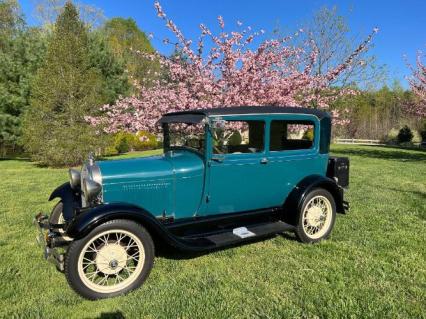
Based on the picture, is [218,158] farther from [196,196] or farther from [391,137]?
[391,137]

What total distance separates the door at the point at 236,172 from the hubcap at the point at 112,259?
3.43 ft

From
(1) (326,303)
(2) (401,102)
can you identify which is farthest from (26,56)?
(2) (401,102)

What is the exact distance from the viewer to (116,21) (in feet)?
146

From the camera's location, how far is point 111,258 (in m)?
3.50

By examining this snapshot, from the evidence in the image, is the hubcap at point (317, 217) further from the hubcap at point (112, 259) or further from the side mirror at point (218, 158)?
the hubcap at point (112, 259)

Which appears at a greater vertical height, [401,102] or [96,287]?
[401,102]

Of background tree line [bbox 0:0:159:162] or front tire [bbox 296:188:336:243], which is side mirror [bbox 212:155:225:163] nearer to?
front tire [bbox 296:188:336:243]

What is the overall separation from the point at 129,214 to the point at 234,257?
4.94 feet

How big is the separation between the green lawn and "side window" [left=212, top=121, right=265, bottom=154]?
128 cm

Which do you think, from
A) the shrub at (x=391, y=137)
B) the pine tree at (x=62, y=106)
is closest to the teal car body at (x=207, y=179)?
the pine tree at (x=62, y=106)

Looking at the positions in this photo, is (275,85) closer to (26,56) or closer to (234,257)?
(234,257)

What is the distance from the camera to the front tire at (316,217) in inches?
184

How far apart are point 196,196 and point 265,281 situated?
121 cm

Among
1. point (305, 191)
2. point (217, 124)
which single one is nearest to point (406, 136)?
point (305, 191)
